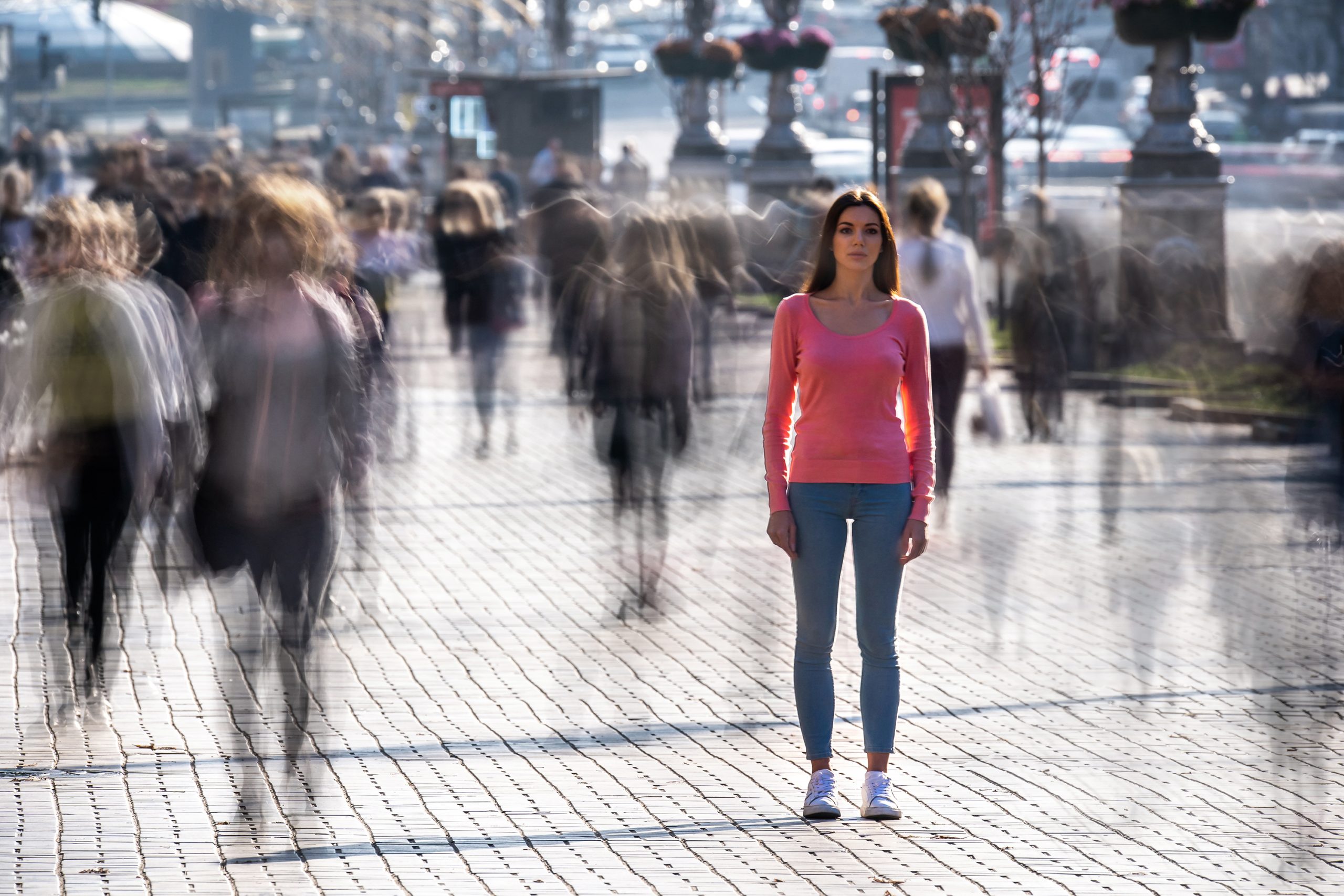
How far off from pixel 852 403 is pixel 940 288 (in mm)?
4888

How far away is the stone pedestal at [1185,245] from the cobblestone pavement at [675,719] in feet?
22.3

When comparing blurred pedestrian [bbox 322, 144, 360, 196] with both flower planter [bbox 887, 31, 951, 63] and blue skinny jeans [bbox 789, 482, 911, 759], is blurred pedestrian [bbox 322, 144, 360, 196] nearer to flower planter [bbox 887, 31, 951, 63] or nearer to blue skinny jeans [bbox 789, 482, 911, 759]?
flower planter [bbox 887, 31, 951, 63]

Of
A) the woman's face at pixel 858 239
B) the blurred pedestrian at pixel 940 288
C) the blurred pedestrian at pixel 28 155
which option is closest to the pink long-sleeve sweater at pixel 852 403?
the woman's face at pixel 858 239

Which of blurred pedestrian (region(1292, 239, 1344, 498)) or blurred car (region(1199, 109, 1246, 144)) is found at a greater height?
blurred car (region(1199, 109, 1246, 144))

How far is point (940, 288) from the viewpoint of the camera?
1062cm

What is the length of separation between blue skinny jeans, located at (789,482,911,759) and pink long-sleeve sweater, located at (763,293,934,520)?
0.05 m

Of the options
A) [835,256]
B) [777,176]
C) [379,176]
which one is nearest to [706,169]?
[777,176]

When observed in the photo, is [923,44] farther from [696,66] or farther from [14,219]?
[696,66]

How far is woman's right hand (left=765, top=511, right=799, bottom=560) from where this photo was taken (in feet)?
19.3

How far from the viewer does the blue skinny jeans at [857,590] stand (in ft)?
19.2

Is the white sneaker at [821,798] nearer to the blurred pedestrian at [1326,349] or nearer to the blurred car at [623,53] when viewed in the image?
the blurred pedestrian at [1326,349]

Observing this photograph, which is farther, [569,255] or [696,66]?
[696,66]

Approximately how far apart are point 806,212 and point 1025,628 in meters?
15.8

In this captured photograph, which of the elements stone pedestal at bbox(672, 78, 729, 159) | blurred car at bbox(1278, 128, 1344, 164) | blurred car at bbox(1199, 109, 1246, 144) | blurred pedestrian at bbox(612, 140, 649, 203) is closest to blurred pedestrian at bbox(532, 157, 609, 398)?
blurred pedestrian at bbox(612, 140, 649, 203)
